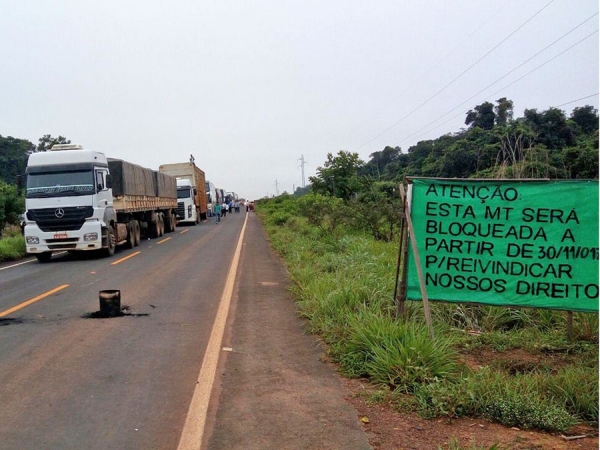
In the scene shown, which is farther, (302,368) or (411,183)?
(411,183)

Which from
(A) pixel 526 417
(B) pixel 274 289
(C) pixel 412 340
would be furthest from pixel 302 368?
(B) pixel 274 289

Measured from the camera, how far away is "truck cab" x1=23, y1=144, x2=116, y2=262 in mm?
15414

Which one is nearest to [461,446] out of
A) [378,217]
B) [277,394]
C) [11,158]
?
[277,394]

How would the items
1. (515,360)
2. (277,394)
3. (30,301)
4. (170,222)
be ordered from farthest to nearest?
(170,222) → (30,301) → (515,360) → (277,394)

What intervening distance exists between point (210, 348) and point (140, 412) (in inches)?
72.2

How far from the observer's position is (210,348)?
6160mm

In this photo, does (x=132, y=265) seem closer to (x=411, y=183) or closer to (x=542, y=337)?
(x=411, y=183)

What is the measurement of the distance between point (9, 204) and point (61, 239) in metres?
16.5

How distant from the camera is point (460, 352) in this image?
5.70 metres

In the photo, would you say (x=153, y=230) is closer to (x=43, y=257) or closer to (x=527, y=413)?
(x=43, y=257)

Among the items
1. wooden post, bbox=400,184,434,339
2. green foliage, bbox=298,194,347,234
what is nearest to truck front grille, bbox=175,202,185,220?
green foliage, bbox=298,194,347,234

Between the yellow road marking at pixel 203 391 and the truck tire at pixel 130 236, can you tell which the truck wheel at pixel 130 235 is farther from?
the yellow road marking at pixel 203 391

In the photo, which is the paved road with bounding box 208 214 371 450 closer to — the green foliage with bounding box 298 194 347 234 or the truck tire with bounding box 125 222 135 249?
the green foliage with bounding box 298 194 347 234

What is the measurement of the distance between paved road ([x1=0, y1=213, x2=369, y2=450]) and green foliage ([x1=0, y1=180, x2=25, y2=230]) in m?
20.7
